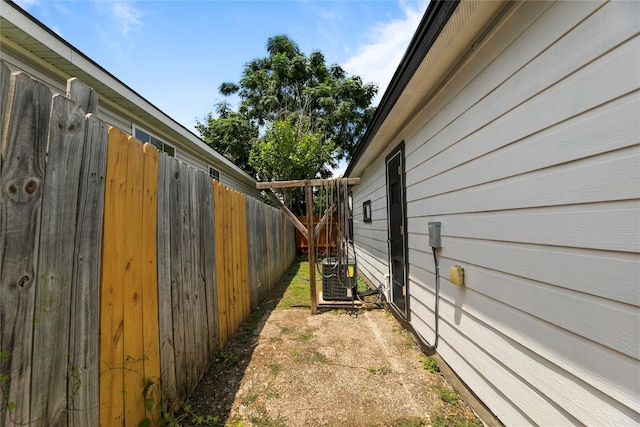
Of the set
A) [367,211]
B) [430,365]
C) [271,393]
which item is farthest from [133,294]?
[367,211]

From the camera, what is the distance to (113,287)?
1.46 metres

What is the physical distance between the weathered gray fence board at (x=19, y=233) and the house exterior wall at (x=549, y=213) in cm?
226

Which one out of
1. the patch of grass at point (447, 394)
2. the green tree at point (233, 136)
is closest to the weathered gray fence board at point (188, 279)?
the patch of grass at point (447, 394)

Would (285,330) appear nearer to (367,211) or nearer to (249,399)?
(249,399)

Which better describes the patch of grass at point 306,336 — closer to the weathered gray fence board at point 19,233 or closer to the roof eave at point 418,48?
the weathered gray fence board at point 19,233

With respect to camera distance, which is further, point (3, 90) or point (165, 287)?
point (165, 287)

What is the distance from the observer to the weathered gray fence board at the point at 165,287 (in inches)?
75.1

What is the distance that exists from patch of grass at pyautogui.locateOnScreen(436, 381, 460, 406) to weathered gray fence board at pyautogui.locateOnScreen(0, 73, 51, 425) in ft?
8.44

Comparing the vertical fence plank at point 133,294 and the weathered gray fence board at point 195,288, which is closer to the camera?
the vertical fence plank at point 133,294

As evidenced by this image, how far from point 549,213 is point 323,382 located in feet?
7.34

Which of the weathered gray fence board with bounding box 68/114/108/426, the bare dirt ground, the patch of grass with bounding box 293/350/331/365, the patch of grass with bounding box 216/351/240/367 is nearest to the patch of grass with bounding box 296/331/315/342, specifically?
the bare dirt ground

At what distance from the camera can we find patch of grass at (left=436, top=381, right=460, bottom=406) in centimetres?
222

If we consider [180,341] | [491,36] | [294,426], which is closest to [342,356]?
[294,426]

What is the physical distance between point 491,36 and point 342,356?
315 centimetres
